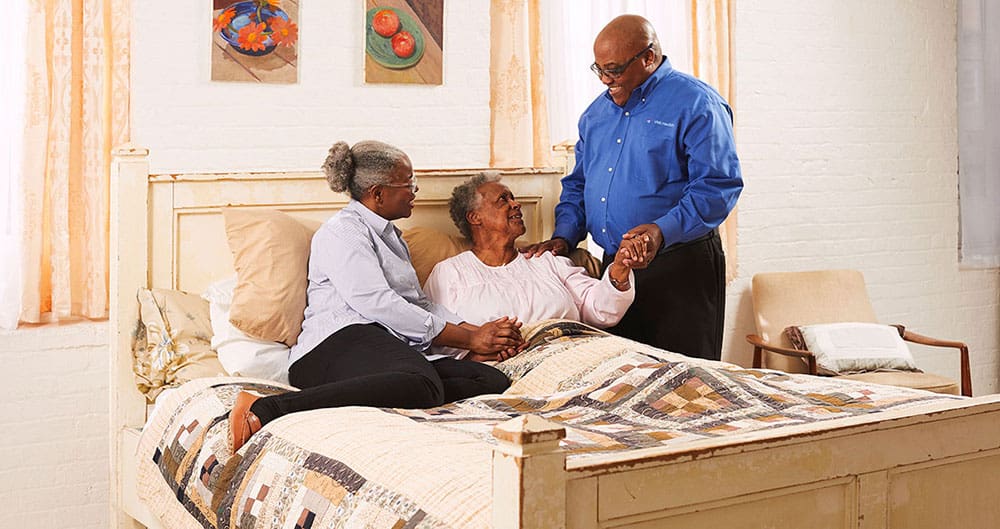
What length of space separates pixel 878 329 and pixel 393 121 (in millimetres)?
2255

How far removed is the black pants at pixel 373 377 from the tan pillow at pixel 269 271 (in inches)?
5.9

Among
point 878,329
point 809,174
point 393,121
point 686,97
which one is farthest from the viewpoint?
point 809,174

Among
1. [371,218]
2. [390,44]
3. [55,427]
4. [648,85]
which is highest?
[390,44]

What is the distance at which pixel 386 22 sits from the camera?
4414 millimetres

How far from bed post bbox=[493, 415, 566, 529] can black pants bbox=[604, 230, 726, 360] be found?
6.91 ft

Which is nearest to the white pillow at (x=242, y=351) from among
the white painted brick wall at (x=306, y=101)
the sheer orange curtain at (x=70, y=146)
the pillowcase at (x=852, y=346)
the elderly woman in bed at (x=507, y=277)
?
the elderly woman in bed at (x=507, y=277)

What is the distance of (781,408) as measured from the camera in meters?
2.74


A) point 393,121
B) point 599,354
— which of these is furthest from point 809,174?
point 599,354

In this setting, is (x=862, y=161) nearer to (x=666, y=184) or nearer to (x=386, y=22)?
(x=666, y=184)

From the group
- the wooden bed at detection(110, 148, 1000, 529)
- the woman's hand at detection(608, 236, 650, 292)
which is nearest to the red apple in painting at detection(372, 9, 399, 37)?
the woman's hand at detection(608, 236, 650, 292)

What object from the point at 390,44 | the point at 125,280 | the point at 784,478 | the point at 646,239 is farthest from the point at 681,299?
the point at 784,478

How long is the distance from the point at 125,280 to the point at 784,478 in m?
2.24

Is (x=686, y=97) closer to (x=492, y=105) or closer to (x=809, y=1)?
(x=492, y=105)

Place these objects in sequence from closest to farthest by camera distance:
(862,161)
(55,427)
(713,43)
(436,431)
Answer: (436,431) → (55,427) → (713,43) → (862,161)
